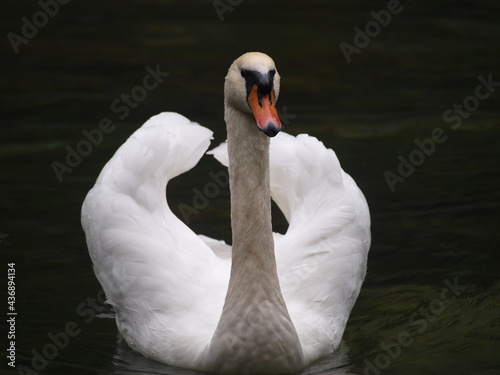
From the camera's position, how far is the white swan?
617cm

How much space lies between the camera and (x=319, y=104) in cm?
1241

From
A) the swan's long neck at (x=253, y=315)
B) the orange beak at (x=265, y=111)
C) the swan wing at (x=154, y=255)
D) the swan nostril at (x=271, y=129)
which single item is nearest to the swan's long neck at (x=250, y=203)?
the swan's long neck at (x=253, y=315)

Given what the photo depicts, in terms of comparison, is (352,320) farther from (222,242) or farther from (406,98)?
(406,98)

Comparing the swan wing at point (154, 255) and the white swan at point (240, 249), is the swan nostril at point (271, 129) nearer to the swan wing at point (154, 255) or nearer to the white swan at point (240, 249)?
the white swan at point (240, 249)

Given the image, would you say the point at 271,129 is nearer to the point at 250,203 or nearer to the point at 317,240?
the point at 250,203

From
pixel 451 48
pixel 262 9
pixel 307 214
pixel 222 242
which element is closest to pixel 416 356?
pixel 307 214

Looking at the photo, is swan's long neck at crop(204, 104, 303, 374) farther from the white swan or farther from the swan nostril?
the swan nostril

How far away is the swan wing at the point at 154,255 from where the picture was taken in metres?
6.78

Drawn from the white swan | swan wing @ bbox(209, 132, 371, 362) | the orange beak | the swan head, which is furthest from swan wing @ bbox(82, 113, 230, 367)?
the orange beak

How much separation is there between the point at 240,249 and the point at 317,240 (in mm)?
1092

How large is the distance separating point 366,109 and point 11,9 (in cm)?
630

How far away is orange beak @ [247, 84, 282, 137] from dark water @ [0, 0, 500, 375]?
184 cm

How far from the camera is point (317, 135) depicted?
1127 centimetres

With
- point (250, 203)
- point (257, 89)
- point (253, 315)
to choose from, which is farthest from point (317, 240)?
point (257, 89)
